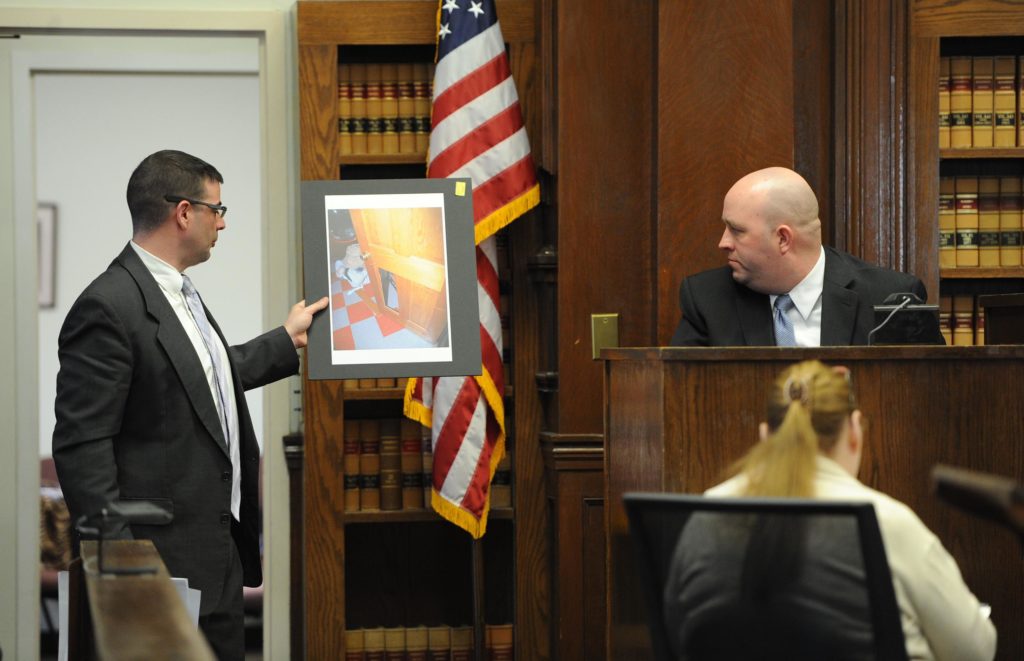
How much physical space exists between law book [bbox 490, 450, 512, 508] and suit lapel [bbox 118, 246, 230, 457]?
161 cm

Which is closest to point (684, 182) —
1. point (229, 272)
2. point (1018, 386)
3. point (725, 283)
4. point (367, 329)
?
point (725, 283)

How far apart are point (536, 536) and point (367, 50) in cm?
188

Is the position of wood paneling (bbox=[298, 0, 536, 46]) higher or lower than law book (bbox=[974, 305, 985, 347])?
higher

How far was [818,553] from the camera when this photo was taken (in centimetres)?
195

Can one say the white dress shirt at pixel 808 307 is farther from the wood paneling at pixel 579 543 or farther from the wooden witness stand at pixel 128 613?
the wooden witness stand at pixel 128 613

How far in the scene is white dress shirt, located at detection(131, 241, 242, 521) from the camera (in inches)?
130

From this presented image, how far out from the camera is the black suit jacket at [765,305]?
3.49 m

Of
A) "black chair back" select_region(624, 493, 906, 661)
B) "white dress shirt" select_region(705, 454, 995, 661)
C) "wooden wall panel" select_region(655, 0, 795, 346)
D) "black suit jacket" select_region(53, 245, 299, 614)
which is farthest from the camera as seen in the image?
"wooden wall panel" select_region(655, 0, 795, 346)

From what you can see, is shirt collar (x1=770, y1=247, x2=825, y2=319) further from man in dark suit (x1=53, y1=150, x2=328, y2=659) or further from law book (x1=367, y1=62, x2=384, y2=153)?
law book (x1=367, y1=62, x2=384, y2=153)

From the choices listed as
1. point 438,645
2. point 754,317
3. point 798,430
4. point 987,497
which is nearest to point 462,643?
point 438,645

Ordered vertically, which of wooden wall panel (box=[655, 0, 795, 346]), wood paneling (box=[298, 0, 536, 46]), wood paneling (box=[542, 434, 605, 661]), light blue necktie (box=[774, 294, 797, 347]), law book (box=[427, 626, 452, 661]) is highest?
wood paneling (box=[298, 0, 536, 46])

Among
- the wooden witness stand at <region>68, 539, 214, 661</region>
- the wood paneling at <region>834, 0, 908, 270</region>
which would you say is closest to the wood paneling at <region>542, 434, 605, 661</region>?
the wood paneling at <region>834, 0, 908, 270</region>

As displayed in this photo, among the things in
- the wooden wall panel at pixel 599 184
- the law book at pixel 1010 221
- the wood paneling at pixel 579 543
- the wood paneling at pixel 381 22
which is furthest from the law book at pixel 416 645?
the law book at pixel 1010 221

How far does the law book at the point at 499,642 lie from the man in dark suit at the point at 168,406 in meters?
1.46
